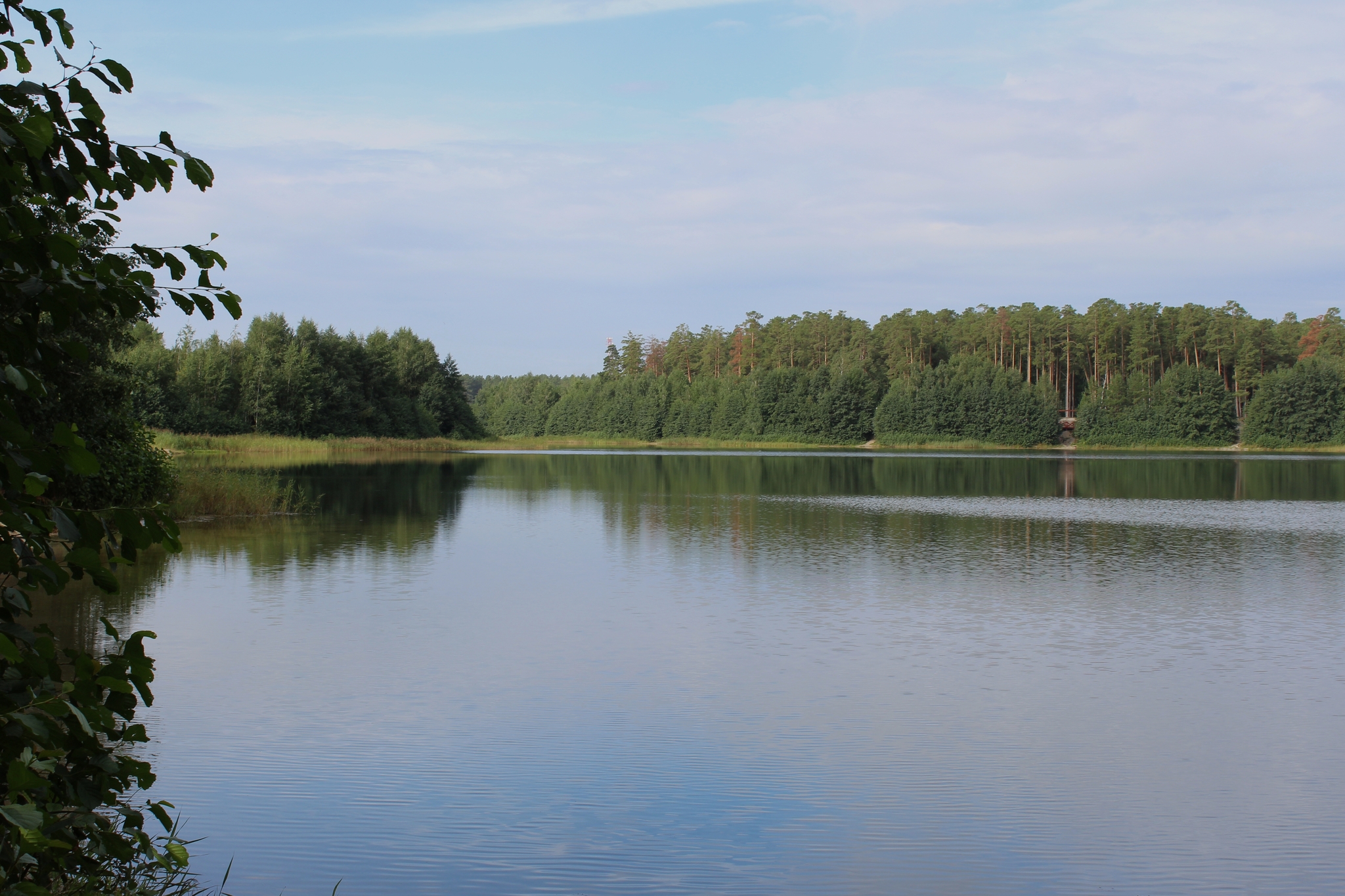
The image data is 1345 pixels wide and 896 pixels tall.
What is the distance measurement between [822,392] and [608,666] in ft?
295

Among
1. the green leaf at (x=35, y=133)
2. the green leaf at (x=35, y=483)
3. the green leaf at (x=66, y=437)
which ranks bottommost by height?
the green leaf at (x=35, y=483)

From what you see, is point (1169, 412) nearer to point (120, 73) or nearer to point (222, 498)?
point (222, 498)

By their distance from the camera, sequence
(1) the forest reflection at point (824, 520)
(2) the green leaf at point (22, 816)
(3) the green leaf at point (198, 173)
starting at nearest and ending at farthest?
(2) the green leaf at point (22, 816) → (3) the green leaf at point (198, 173) → (1) the forest reflection at point (824, 520)

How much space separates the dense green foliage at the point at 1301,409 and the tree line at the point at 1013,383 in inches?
4.2

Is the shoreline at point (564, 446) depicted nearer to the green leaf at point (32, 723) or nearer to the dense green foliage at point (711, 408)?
the dense green foliage at point (711, 408)

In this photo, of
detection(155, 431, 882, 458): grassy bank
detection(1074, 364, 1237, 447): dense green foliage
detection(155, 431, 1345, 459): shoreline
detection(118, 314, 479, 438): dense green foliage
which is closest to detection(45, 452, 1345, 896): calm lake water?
detection(155, 431, 882, 458): grassy bank

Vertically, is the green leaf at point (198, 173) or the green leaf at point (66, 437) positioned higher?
the green leaf at point (198, 173)

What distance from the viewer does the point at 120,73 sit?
279 cm

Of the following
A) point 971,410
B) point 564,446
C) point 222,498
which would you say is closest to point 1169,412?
point 971,410

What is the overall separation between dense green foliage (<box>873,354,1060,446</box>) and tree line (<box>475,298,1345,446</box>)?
0.12 meters

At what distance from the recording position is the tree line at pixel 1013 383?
284ft

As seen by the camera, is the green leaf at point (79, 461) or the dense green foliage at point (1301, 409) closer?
the green leaf at point (79, 461)

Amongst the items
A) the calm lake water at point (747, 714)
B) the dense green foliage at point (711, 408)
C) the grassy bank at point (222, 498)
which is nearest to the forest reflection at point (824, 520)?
the calm lake water at point (747, 714)

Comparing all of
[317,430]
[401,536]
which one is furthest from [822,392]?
[401,536]
